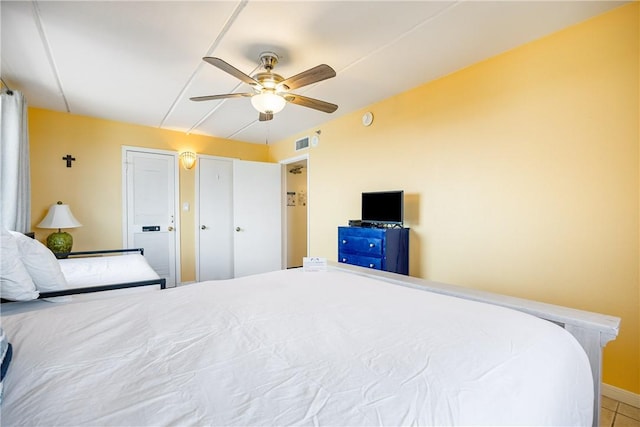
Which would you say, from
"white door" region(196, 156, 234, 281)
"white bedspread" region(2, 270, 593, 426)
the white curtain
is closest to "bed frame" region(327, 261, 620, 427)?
"white bedspread" region(2, 270, 593, 426)

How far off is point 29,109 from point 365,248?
425cm

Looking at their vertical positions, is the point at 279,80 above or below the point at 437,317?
above

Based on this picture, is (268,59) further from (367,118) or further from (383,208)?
(383,208)

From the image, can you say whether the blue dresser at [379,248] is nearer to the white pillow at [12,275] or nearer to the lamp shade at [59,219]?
the white pillow at [12,275]

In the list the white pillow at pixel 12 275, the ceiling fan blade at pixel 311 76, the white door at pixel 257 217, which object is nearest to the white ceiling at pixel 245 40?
the ceiling fan blade at pixel 311 76

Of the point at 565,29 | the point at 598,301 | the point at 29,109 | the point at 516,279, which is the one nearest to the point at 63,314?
the point at 516,279

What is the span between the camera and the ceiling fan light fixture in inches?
85.7

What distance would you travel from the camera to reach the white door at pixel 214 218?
15.2 ft

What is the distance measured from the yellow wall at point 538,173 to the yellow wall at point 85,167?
3.63 m

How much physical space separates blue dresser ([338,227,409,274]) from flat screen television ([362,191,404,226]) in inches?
5.8

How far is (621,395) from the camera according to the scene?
1.80m

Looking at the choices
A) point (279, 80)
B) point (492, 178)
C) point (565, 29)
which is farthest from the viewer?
point (492, 178)

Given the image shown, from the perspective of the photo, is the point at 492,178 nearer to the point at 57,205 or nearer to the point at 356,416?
the point at 356,416

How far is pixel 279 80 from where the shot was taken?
2197 mm
